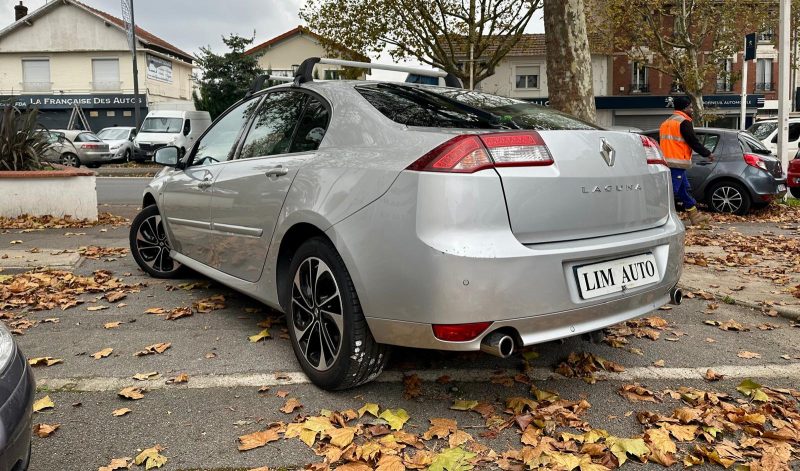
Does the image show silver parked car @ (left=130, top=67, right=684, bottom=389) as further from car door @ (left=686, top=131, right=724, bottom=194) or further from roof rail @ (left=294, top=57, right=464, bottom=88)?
car door @ (left=686, top=131, right=724, bottom=194)

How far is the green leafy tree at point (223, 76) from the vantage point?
3653 cm

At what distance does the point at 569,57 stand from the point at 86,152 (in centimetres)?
2155

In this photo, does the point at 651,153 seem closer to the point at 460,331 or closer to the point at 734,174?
the point at 460,331

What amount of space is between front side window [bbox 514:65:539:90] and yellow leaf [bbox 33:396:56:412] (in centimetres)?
4202

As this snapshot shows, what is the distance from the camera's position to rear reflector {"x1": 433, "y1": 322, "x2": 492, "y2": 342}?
8.98 feet

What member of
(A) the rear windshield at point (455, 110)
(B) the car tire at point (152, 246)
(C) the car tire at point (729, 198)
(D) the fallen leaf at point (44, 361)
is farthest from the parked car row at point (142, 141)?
(A) the rear windshield at point (455, 110)

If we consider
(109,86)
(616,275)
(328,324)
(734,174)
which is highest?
(109,86)

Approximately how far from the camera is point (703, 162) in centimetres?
1123

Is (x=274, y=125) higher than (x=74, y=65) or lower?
lower

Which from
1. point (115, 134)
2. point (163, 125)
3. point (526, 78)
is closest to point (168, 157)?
point (163, 125)

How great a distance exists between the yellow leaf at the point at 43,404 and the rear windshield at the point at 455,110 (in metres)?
2.10

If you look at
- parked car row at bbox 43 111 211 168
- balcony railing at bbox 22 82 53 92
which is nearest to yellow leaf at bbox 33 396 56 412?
parked car row at bbox 43 111 211 168

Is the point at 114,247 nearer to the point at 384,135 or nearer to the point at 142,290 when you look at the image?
the point at 142,290

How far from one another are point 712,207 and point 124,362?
10.1m
